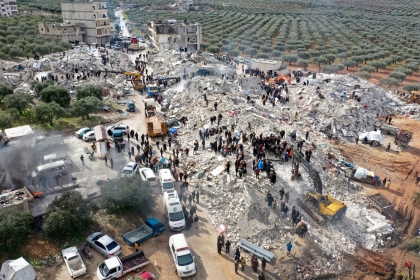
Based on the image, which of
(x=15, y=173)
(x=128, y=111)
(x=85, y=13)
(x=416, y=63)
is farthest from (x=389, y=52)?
(x=15, y=173)

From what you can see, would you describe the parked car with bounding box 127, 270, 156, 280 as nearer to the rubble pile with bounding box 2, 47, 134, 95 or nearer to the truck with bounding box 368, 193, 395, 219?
the truck with bounding box 368, 193, 395, 219

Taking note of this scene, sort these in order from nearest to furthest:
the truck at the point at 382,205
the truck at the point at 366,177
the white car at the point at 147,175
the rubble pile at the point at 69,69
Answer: the truck at the point at 382,205 < the white car at the point at 147,175 < the truck at the point at 366,177 < the rubble pile at the point at 69,69

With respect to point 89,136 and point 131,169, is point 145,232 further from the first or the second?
point 89,136

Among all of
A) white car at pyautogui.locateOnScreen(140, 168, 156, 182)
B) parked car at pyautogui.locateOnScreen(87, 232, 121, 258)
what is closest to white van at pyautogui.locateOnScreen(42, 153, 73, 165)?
white car at pyautogui.locateOnScreen(140, 168, 156, 182)

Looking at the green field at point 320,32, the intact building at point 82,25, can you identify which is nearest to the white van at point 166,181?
the green field at point 320,32

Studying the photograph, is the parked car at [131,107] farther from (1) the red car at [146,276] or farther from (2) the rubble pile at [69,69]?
(1) the red car at [146,276]
